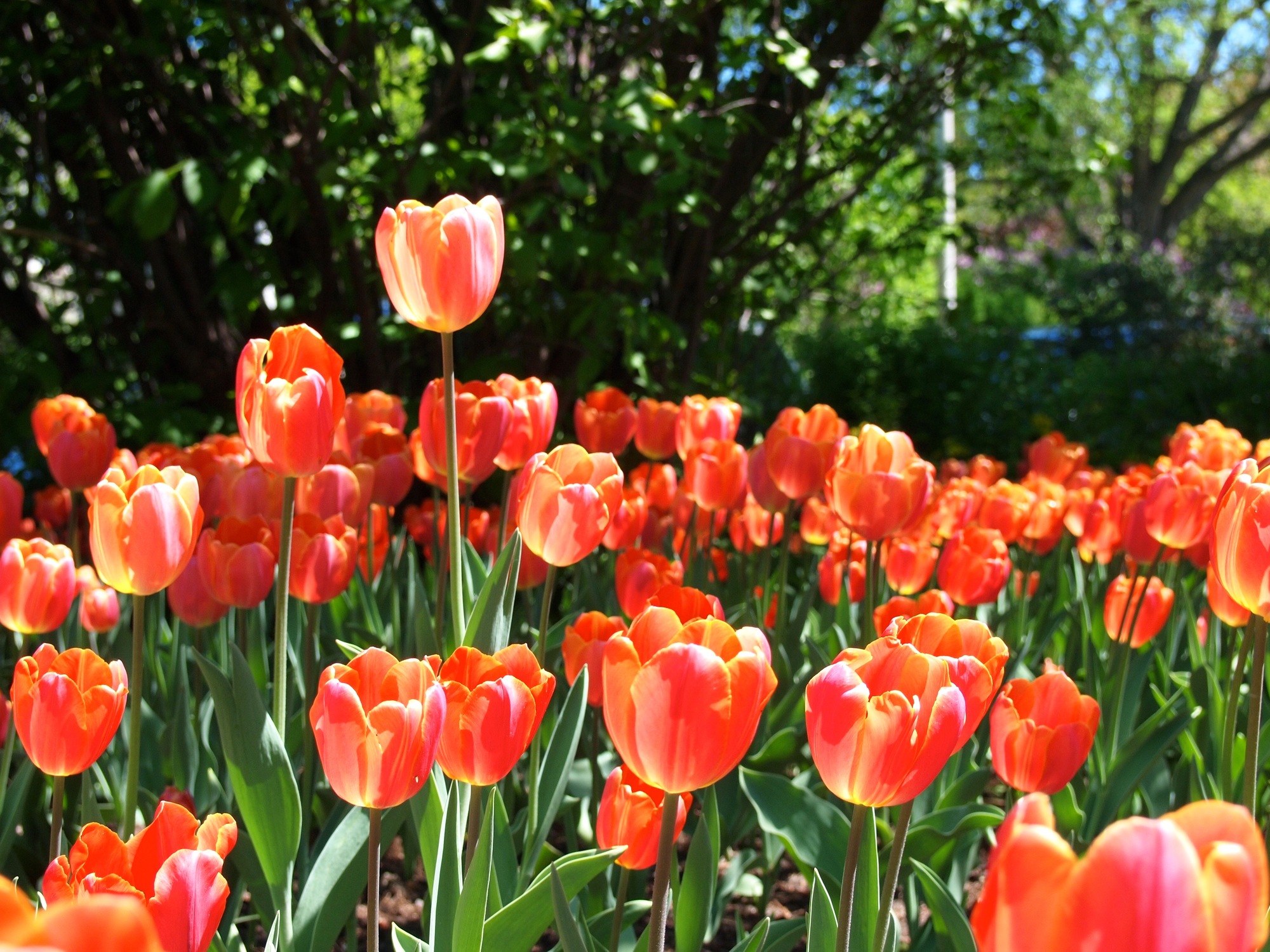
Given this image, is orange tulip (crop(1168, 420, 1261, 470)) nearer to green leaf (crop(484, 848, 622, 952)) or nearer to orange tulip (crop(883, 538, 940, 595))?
orange tulip (crop(883, 538, 940, 595))

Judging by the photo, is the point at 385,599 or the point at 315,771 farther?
the point at 385,599

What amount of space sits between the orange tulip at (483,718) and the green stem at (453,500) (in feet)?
0.80

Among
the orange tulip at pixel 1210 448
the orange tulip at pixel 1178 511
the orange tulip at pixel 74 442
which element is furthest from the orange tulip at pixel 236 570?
the orange tulip at pixel 1210 448

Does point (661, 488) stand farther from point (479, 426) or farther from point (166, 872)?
point (166, 872)

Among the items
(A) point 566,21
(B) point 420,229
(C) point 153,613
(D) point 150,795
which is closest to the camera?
(B) point 420,229

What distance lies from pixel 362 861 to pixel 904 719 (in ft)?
2.16

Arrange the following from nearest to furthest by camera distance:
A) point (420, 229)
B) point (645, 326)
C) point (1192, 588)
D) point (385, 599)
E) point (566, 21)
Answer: point (420, 229), point (385, 599), point (1192, 588), point (566, 21), point (645, 326)

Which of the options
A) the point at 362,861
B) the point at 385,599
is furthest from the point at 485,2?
the point at 362,861

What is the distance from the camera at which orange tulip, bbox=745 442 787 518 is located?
1.83 meters

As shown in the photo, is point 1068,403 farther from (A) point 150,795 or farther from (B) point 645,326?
(A) point 150,795

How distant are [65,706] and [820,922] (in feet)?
2.28

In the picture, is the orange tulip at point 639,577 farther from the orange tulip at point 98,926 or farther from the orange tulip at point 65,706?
the orange tulip at point 98,926

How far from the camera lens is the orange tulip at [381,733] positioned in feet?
2.73

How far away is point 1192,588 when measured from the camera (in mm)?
2525
